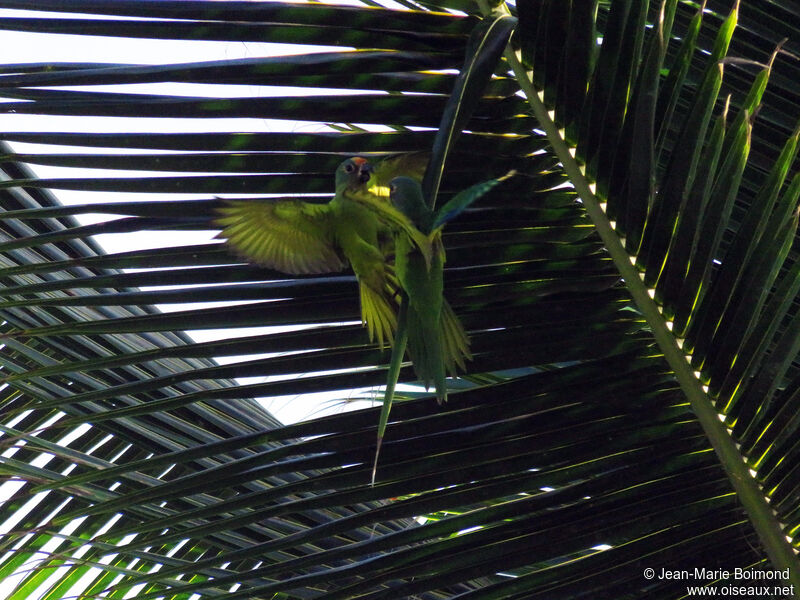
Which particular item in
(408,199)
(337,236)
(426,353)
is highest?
(337,236)

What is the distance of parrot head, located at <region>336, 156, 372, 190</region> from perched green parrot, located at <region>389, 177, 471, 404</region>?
7 cm

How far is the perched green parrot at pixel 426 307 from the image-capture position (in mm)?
1333

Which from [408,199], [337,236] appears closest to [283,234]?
[337,236]

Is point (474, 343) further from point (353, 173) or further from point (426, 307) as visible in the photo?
point (353, 173)

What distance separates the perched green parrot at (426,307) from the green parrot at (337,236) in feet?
0.10

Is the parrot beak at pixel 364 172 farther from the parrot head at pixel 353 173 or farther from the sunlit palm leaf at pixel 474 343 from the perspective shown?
the sunlit palm leaf at pixel 474 343

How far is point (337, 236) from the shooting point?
1664 mm

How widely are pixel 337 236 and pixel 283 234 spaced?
121mm

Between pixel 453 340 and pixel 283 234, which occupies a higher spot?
pixel 283 234

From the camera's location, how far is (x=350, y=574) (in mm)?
1412

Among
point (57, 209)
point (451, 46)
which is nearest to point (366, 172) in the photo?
point (451, 46)

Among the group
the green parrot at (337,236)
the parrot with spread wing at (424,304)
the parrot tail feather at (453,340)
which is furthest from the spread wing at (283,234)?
the parrot tail feather at (453,340)

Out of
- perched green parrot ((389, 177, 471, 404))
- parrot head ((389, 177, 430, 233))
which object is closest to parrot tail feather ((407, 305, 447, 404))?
perched green parrot ((389, 177, 471, 404))

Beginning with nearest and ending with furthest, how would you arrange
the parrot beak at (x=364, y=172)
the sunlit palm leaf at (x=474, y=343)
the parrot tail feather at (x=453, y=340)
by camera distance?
the sunlit palm leaf at (x=474, y=343) → the parrot tail feather at (x=453, y=340) → the parrot beak at (x=364, y=172)
